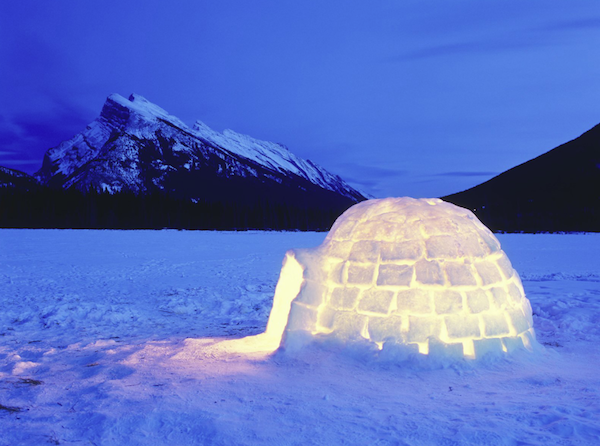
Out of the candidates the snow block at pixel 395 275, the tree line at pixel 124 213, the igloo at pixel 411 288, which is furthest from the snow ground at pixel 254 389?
the tree line at pixel 124 213

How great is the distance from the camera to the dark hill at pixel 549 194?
57531 millimetres

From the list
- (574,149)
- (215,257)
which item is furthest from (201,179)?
(215,257)

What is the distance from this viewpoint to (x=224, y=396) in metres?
4.10

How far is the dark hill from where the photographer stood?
57.5m

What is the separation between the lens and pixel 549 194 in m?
71.6

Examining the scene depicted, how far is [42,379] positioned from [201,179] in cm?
17713

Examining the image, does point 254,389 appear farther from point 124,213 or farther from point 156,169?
point 156,169

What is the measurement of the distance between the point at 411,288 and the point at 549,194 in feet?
257

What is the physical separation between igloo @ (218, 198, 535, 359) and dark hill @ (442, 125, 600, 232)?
5467cm

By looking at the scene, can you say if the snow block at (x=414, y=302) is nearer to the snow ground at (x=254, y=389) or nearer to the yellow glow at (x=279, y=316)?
the snow ground at (x=254, y=389)

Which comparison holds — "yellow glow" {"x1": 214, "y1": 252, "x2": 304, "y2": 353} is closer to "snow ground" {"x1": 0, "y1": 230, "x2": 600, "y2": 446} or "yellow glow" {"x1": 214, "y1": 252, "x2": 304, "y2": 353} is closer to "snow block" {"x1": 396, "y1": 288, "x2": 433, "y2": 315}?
"snow ground" {"x1": 0, "y1": 230, "x2": 600, "y2": 446}

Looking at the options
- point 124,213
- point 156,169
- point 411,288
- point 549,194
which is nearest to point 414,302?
point 411,288

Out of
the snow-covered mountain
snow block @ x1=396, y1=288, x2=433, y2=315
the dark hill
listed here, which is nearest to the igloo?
snow block @ x1=396, y1=288, x2=433, y2=315

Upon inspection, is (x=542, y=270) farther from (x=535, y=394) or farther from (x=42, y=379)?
(x=42, y=379)
